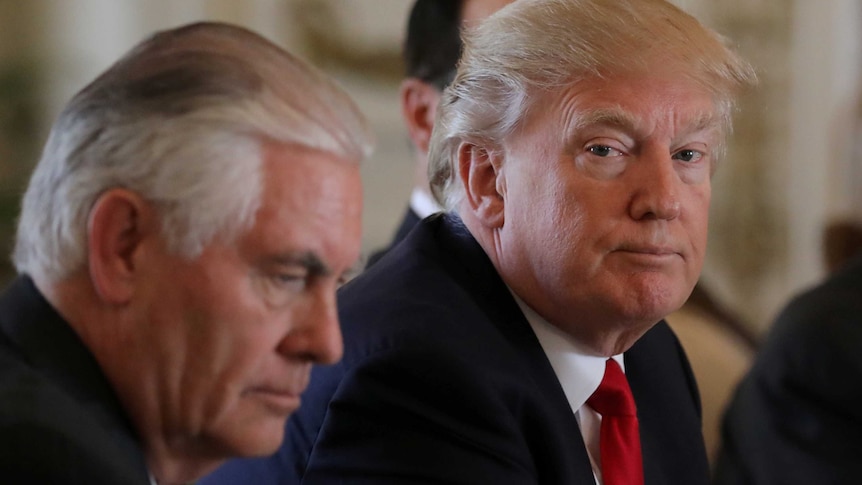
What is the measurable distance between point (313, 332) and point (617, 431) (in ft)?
2.18

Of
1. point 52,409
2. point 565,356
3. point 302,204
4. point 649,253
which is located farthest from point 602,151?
point 52,409

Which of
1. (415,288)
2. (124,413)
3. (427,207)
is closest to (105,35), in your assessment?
(427,207)

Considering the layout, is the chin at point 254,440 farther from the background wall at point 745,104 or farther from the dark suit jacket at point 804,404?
the background wall at point 745,104

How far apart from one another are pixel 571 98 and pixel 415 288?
335 millimetres

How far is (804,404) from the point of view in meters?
1.91

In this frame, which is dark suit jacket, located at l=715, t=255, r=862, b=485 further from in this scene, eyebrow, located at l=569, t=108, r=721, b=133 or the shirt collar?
eyebrow, located at l=569, t=108, r=721, b=133

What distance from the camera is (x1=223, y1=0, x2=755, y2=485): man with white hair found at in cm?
145

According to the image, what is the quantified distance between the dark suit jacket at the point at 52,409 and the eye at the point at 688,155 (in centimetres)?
84

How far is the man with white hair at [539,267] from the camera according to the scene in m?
1.45

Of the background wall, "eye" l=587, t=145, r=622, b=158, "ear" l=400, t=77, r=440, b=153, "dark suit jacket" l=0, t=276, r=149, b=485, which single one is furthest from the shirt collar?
the background wall

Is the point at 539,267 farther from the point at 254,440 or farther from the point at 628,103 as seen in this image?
the point at 254,440

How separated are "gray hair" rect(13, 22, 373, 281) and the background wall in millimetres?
3817

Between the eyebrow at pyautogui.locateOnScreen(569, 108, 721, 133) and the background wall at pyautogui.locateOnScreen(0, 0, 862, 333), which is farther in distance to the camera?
the background wall at pyautogui.locateOnScreen(0, 0, 862, 333)

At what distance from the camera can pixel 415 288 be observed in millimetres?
1582
